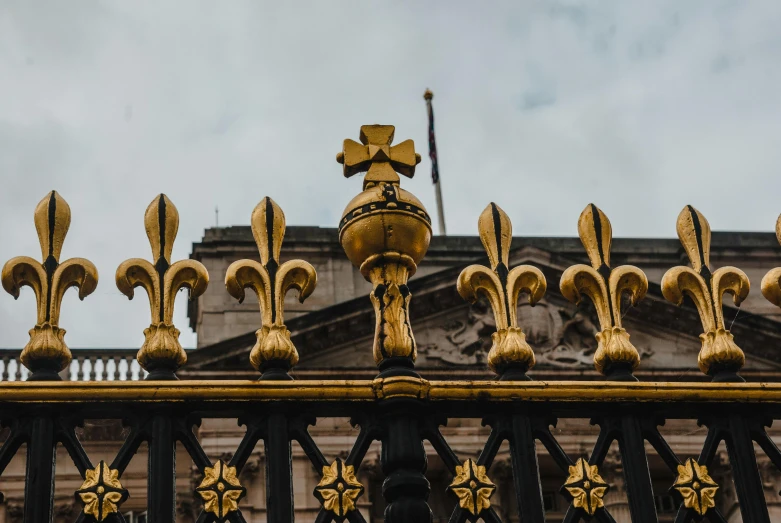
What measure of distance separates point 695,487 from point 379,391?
0.94m

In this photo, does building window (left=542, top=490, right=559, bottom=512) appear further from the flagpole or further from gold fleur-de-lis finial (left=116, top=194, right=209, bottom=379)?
gold fleur-de-lis finial (left=116, top=194, right=209, bottom=379)

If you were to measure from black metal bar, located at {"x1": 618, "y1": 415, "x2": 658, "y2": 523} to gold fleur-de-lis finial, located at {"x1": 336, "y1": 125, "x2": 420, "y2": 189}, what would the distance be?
1.08 meters

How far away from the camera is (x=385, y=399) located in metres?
3.85

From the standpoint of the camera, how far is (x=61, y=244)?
3.96 meters

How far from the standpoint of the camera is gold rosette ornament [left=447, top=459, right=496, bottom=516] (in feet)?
12.3

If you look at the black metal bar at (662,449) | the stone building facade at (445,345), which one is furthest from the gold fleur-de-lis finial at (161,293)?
the stone building facade at (445,345)

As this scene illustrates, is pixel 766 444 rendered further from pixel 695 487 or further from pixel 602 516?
pixel 602 516

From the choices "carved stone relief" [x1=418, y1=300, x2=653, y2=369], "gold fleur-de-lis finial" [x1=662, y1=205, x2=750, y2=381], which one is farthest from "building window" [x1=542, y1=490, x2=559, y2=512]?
"gold fleur-de-lis finial" [x1=662, y1=205, x2=750, y2=381]

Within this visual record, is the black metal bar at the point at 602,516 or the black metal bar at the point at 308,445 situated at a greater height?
the black metal bar at the point at 308,445

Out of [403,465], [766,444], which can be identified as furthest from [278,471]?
[766,444]

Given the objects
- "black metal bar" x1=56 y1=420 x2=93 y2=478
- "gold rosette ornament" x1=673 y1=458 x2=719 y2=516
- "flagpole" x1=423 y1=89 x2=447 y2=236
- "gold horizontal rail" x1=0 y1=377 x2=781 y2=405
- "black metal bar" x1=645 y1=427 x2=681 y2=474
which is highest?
"flagpole" x1=423 y1=89 x2=447 y2=236

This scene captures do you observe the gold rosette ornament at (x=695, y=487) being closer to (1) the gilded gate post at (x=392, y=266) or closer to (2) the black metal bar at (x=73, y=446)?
(1) the gilded gate post at (x=392, y=266)

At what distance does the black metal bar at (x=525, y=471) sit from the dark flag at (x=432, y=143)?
2795 centimetres

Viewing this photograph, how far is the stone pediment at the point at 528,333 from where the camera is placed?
2714 centimetres
